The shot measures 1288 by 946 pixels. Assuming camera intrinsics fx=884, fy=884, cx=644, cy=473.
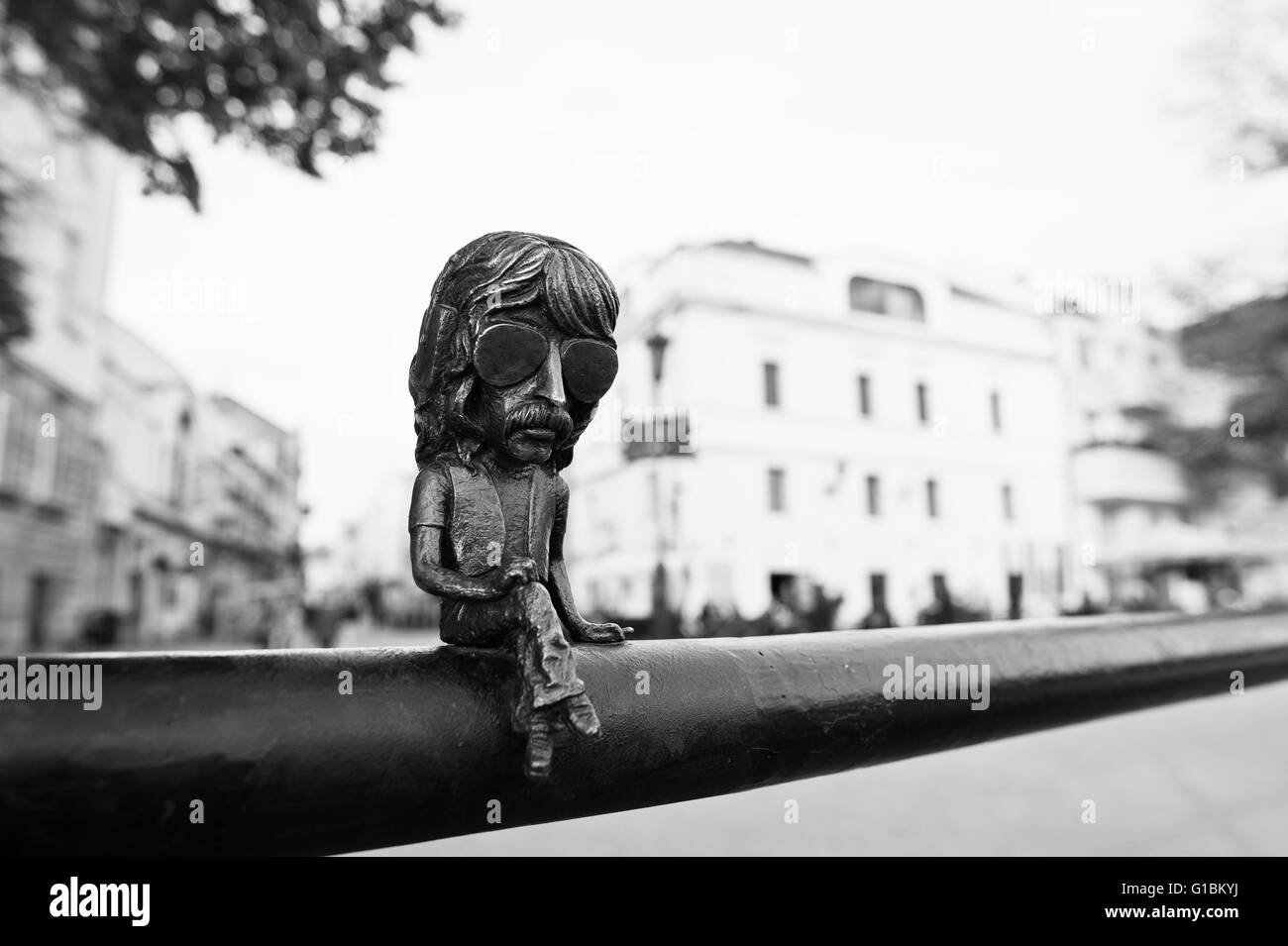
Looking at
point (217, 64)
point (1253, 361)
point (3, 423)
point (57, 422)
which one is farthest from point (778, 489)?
point (217, 64)

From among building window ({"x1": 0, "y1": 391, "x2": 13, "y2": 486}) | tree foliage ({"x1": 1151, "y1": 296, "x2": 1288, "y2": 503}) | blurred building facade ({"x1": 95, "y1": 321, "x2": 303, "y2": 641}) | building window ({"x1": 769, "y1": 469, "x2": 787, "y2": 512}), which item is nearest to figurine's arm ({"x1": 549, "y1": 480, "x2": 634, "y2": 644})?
tree foliage ({"x1": 1151, "y1": 296, "x2": 1288, "y2": 503})

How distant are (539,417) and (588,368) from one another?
0.22ft

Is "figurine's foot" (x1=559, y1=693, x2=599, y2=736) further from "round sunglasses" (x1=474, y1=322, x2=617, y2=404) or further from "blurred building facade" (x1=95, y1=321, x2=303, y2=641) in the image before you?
"blurred building facade" (x1=95, y1=321, x2=303, y2=641)

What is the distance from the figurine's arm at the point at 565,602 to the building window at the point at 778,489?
2628 cm

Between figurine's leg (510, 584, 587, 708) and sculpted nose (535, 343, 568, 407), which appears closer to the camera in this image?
figurine's leg (510, 584, 587, 708)

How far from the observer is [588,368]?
80 centimetres

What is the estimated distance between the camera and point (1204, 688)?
5.08 ft

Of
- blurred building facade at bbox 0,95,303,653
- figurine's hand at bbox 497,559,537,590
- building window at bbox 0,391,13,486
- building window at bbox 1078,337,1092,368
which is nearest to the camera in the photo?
figurine's hand at bbox 497,559,537,590

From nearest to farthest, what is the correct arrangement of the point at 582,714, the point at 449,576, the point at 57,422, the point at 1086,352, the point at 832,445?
the point at 582,714 → the point at 449,576 → the point at 57,422 → the point at 832,445 → the point at 1086,352

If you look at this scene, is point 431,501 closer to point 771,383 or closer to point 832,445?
point 771,383

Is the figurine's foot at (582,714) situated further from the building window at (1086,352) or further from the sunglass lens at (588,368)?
the building window at (1086,352)

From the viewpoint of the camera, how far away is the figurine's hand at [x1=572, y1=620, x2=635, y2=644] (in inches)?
33.0

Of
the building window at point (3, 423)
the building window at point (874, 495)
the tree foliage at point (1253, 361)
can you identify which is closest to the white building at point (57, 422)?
the building window at point (3, 423)
